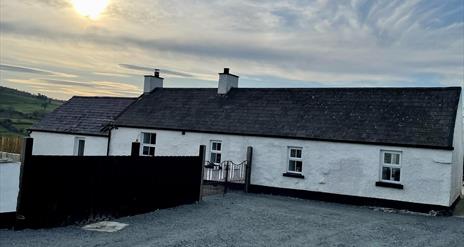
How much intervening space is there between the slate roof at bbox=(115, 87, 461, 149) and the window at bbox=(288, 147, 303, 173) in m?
0.70

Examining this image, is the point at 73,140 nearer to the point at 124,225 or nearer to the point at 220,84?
the point at 220,84

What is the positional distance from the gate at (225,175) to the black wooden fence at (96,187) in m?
4.47

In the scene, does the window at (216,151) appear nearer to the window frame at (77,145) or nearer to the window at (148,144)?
the window at (148,144)

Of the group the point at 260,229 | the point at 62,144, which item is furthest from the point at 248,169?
the point at 62,144

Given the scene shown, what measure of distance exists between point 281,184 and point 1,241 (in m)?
12.7

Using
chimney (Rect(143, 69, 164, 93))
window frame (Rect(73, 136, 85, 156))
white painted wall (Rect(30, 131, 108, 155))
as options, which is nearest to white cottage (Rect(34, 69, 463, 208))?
white painted wall (Rect(30, 131, 108, 155))

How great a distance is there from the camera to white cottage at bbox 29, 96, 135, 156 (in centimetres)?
2517

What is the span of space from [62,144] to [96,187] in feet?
53.5

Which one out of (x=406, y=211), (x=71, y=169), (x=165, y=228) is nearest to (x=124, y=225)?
(x=165, y=228)

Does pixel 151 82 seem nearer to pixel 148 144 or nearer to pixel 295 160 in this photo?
pixel 148 144

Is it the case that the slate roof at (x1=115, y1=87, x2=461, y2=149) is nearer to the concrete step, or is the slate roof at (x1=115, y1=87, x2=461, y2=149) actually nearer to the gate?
the gate

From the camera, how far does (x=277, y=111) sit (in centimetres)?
2127

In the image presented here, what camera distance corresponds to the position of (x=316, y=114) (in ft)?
66.2

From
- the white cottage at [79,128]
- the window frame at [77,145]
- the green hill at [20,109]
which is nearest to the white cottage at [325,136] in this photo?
the white cottage at [79,128]
